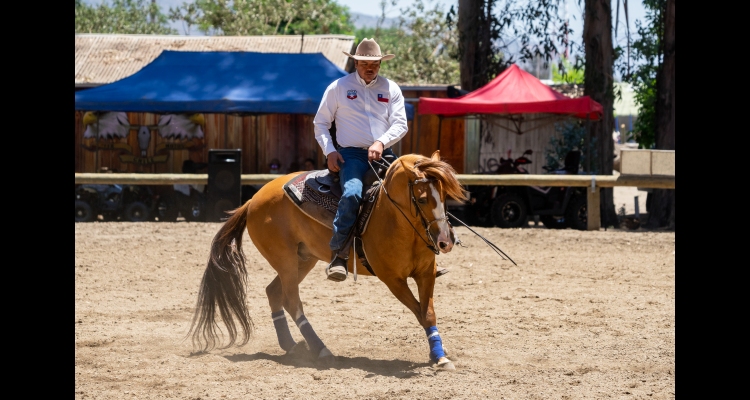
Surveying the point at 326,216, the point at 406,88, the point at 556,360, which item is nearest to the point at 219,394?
the point at 326,216

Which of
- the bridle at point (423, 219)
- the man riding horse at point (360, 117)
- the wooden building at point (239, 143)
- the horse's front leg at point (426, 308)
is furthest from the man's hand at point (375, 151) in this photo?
the wooden building at point (239, 143)

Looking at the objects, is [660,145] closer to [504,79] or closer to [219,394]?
[504,79]

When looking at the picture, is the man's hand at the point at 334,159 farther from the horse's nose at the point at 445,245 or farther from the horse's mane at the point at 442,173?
the horse's nose at the point at 445,245

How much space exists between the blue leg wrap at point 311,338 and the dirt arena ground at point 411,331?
0.44 feet

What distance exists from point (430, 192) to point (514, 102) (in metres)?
10.6

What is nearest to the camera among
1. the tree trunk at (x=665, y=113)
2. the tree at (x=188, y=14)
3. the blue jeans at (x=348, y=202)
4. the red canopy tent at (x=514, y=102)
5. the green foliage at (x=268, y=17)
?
the blue jeans at (x=348, y=202)

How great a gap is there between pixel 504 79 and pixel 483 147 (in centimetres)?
387

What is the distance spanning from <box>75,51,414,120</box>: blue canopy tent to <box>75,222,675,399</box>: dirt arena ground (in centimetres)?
470

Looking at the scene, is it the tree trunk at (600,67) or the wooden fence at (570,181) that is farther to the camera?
the tree trunk at (600,67)

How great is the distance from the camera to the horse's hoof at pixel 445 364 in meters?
6.12

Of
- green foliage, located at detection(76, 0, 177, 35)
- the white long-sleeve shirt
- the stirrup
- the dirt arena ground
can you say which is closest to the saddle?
the stirrup

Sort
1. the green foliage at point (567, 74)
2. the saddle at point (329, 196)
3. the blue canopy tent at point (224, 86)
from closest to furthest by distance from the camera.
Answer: the saddle at point (329, 196), the blue canopy tent at point (224, 86), the green foliage at point (567, 74)

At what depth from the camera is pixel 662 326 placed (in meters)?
7.50
